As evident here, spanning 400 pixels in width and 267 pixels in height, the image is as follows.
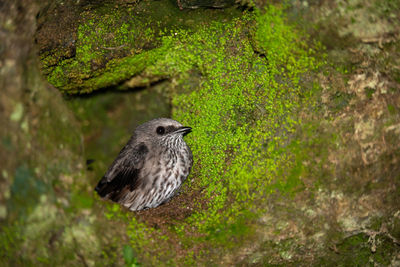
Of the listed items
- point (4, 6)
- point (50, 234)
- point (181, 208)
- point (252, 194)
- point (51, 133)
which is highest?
point (4, 6)

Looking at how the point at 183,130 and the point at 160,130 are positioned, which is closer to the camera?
the point at 183,130

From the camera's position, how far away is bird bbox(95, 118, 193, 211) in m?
5.65

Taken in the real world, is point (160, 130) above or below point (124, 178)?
above

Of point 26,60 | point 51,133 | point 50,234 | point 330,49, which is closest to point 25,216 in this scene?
point 50,234

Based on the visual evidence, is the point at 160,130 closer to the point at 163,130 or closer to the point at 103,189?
the point at 163,130

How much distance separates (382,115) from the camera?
462 centimetres

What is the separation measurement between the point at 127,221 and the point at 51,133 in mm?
1372

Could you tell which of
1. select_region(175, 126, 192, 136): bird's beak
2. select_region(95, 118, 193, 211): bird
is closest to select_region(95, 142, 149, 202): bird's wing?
select_region(95, 118, 193, 211): bird

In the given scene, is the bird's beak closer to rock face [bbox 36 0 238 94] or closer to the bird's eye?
the bird's eye

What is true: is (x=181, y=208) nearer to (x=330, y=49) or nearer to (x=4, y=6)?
(x=330, y=49)

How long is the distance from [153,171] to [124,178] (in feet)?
1.58

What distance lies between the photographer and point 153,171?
18.6 ft

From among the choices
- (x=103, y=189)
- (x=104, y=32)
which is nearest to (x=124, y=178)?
(x=103, y=189)

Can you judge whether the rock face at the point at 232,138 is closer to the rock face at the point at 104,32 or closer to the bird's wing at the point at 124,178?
the rock face at the point at 104,32
